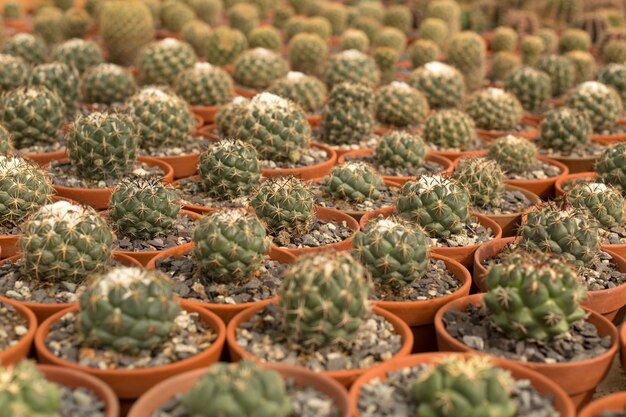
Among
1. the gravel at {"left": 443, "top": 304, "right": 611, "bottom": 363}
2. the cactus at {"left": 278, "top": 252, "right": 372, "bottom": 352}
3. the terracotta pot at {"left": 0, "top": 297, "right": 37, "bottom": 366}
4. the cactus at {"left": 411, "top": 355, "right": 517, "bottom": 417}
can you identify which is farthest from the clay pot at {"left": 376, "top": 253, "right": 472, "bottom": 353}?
the terracotta pot at {"left": 0, "top": 297, "right": 37, "bottom": 366}

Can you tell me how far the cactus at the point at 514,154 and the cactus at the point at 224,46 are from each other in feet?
11.2

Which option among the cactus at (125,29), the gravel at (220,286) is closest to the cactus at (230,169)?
the gravel at (220,286)

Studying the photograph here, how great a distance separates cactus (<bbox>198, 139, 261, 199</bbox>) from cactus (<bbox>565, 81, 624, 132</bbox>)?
9.88ft

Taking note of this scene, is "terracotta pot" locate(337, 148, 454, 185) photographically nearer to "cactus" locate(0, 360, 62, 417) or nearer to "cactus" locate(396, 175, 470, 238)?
"cactus" locate(396, 175, 470, 238)

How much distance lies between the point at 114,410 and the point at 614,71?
6.04 metres

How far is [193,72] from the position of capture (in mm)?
6633

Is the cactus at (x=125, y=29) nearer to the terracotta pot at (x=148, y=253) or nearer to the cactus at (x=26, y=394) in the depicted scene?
the terracotta pot at (x=148, y=253)

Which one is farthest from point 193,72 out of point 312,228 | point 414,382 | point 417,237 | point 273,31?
point 414,382

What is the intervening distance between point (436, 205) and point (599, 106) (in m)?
2.86

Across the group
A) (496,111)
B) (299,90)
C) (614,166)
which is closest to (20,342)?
(614,166)

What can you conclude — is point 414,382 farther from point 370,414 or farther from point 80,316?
point 80,316

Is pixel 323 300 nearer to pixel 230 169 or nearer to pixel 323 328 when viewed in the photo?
pixel 323 328

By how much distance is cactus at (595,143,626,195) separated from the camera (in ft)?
16.2

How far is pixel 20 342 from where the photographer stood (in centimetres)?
308
